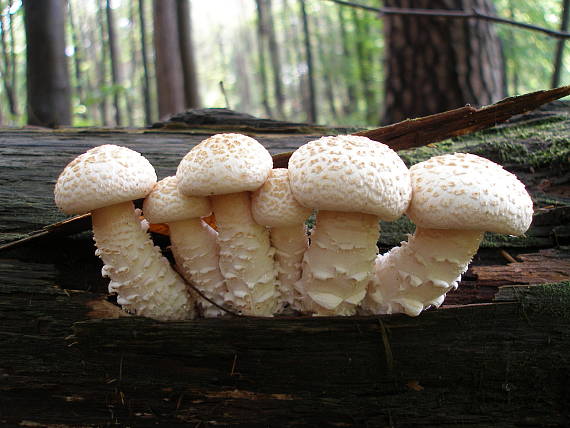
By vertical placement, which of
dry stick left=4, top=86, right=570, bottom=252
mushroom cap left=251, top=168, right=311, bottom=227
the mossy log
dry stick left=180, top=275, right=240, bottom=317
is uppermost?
dry stick left=4, top=86, right=570, bottom=252

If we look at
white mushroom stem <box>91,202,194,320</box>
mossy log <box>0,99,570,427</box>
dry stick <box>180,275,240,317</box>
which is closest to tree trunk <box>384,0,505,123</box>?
mossy log <box>0,99,570,427</box>

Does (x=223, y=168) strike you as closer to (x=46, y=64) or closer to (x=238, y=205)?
(x=238, y=205)

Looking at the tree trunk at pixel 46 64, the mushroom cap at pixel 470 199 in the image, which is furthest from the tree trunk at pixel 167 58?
the mushroom cap at pixel 470 199

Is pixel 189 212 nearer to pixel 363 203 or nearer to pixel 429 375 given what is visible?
pixel 363 203

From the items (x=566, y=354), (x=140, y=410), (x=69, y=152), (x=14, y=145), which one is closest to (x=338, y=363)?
(x=140, y=410)

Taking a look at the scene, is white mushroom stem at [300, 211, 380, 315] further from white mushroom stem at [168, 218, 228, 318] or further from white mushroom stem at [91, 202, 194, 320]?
white mushroom stem at [91, 202, 194, 320]

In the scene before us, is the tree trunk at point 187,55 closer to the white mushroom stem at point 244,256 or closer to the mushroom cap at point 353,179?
the white mushroom stem at point 244,256
